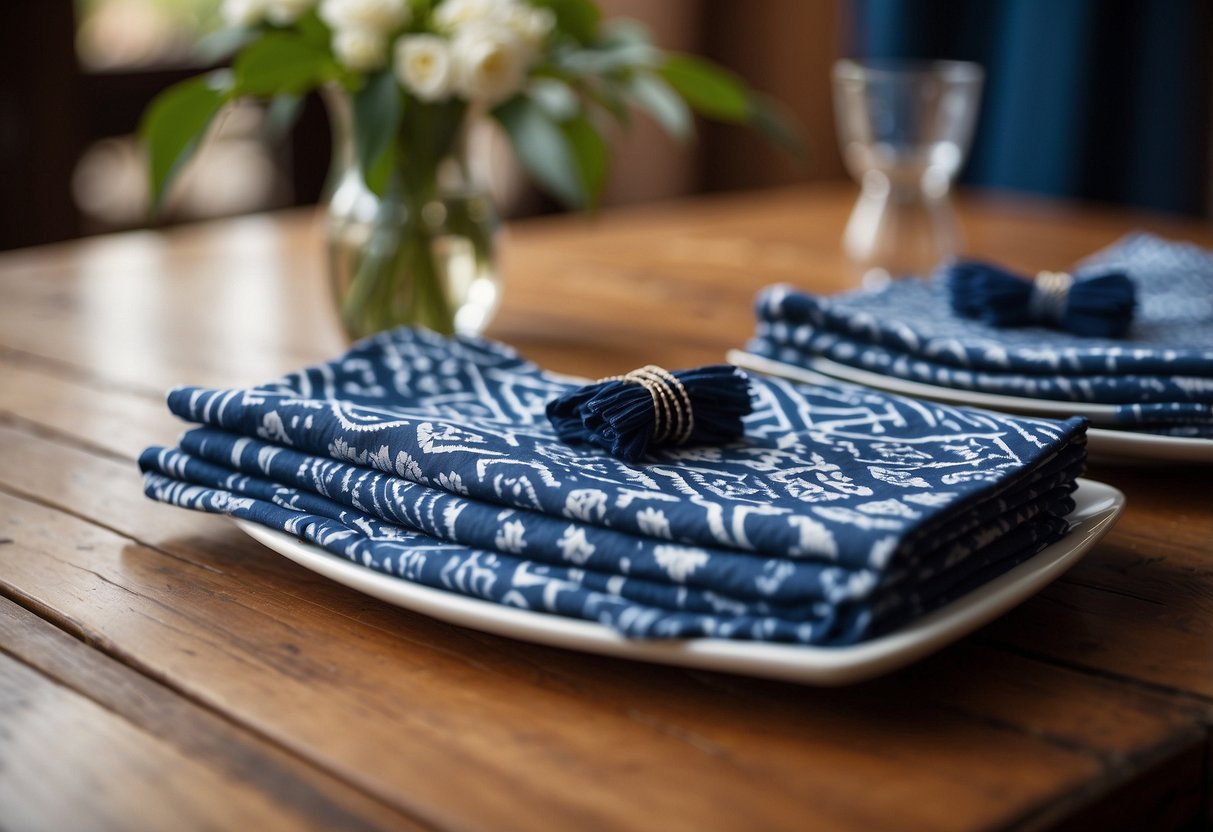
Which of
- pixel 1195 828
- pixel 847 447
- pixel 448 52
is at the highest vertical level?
pixel 448 52

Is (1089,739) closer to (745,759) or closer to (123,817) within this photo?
(745,759)

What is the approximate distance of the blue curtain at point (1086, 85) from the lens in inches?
110

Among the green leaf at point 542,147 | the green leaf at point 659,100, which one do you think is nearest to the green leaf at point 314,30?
Answer: the green leaf at point 542,147

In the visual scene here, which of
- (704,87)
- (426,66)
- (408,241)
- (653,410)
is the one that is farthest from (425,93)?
(653,410)

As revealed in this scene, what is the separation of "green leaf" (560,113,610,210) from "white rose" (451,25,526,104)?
0.10 m

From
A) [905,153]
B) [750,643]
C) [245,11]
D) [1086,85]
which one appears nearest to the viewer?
[750,643]

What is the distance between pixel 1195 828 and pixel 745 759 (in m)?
0.19

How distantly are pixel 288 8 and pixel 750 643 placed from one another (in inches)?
26.7

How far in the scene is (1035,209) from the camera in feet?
5.88

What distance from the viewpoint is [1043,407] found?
79 cm

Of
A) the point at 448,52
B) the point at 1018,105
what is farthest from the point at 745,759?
the point at 1018,105

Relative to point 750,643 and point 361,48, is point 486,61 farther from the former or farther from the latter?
point 750,643

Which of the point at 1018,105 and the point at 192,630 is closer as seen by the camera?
the point at 192,630

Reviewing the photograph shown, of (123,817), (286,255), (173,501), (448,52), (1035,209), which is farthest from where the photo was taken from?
(1035,209)
